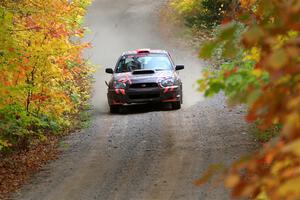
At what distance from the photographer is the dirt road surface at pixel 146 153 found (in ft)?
31.5

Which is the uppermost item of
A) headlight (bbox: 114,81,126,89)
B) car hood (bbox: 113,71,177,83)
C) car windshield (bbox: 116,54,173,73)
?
car windshield (bbox: 116,54,173,73)

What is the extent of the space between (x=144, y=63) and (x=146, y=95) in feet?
4.34

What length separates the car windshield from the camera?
689 inches

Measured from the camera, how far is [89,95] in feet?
71.8

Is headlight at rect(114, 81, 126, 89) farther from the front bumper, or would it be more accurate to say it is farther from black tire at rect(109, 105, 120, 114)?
black tire at rect(109, 105, 120, 114)

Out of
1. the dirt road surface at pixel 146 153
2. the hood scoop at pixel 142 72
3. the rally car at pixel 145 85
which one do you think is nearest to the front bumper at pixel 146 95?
the rally car at pixel 145 85

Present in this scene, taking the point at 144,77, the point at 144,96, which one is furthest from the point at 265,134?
the point at 144,77

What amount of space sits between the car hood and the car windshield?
1.34 ft

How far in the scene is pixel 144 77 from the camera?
1672cm

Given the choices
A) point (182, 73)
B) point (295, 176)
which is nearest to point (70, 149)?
point (295, 176)

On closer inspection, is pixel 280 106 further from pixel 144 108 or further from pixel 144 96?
pixel 144 108

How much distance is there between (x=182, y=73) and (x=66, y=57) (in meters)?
13.1

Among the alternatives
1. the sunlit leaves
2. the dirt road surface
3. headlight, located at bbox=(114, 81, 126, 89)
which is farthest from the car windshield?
the sunlit leaves

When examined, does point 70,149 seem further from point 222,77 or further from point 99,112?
point 222,77
